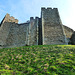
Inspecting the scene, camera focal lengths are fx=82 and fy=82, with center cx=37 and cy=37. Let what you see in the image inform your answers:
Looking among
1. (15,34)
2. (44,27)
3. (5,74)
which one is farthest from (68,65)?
(15,34)

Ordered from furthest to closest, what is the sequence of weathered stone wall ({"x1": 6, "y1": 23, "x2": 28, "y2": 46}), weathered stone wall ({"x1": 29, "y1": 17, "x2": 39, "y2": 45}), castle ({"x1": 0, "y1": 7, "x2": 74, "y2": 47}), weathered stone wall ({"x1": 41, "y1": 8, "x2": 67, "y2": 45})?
weathered stone wall ({"x1": 6, "y1": 23, "x2": 28, "y2": 46}) < weathered stone wall ({"x1": 29, "y1": 17, "x2": 39, "y2": 45}) < castle ({"x1": 0, "y1": 7, "x2": 74, "y2": 47}) < weathered stone wall ({"x1": 41, "y1": 8, "x2": 67, "y2": 45})

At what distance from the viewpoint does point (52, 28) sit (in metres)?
15.3

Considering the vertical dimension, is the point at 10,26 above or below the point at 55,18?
below

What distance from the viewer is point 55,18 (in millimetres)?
16828

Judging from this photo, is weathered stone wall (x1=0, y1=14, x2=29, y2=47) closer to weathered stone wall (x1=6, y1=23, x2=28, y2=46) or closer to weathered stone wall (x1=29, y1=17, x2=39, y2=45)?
weathered stone wall (x1=6, y1=23, x2=28, y2=46)

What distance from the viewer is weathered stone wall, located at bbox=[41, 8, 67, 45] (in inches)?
549

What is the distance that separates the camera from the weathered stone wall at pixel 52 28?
1394 centimetres

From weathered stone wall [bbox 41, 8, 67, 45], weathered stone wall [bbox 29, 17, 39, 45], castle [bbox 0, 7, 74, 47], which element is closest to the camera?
weathered stone wall [bbox 41, 8, 67, 45]

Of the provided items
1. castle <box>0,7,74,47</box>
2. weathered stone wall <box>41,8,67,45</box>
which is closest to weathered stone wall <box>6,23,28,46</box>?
castle <box>0,7,74,47</box>

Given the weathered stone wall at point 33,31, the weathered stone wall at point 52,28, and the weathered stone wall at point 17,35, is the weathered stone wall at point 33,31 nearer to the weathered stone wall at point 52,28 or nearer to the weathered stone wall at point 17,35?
the weathered stone wall at point 17,35

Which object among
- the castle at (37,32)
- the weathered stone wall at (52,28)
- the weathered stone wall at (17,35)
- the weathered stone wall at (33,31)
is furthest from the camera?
the weathered stone wall at (17,35)

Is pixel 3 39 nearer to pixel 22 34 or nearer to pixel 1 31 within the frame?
pixel 1 31

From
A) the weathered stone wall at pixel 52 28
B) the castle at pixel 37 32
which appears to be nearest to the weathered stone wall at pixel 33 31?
the castle at pixel 37 32

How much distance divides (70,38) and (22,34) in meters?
9.58
